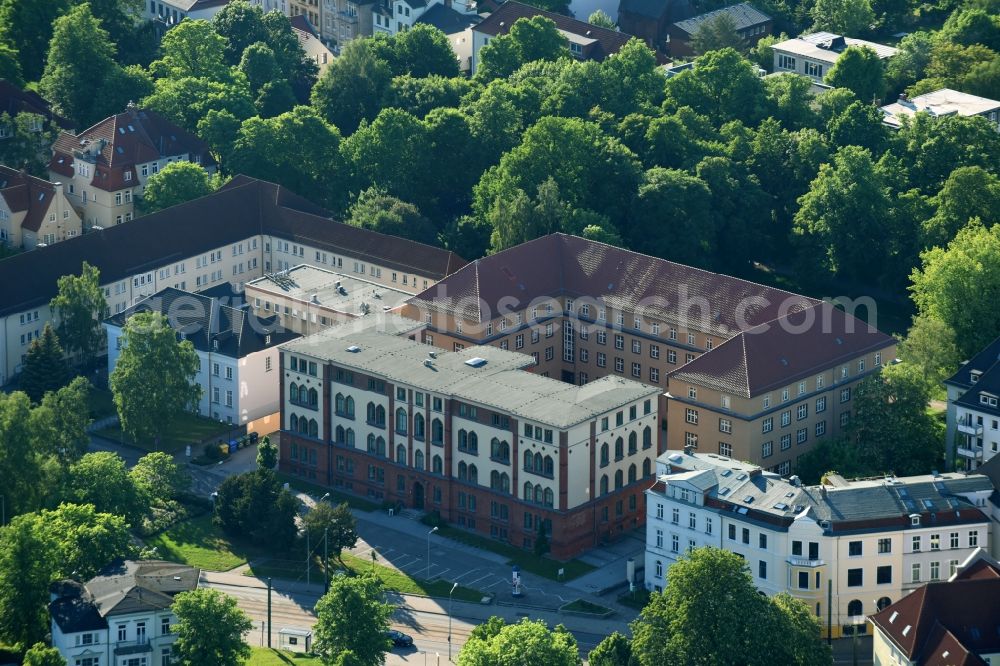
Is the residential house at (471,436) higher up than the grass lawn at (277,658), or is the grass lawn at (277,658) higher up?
the residential house at (471,436)

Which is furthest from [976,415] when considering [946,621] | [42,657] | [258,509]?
[42,657]

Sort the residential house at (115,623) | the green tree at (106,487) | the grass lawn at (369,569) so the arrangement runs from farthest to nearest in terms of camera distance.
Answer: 1. the green tree at (106,487)
2. the grass lawn at (369,569)
3. the residential house at (115,623)

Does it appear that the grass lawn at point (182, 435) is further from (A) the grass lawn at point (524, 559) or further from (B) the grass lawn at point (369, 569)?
(A) the grass lawn at point (524, 559)

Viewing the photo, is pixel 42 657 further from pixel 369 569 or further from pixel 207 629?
pixel 369 569

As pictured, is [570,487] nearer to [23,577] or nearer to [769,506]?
[769,506]

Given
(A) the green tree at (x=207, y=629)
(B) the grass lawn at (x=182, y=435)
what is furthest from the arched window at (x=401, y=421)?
(A) the green tree at (x=207, y=629)

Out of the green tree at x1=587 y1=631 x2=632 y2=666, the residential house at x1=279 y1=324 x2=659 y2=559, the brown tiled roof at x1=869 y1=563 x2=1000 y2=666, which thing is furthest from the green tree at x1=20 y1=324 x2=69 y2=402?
the brown tiled roof at x1=869 y1=563 x2=1000 y2=666

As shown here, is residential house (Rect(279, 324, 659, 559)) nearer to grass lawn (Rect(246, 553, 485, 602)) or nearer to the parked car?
grass lawn (Rect(246, 553, 485, 602))
